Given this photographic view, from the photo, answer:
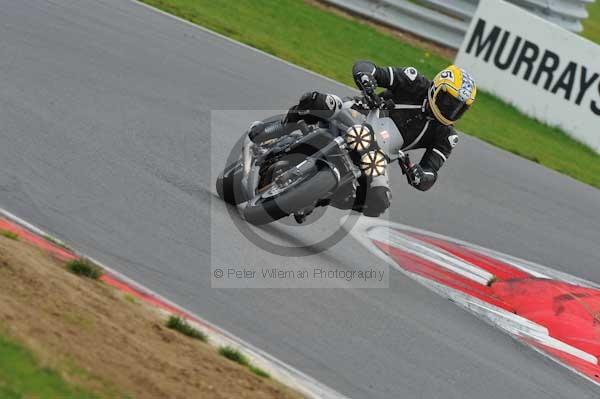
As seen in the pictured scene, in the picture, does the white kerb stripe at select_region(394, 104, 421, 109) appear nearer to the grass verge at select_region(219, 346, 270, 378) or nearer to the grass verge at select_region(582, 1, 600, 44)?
the grass verge at select_region(219, 346, 270, 378)

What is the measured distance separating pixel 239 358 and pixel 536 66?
12232 mm

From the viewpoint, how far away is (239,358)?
5.44 meters

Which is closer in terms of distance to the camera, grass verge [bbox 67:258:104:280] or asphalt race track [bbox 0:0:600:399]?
grass verge [bbox 67:258:104:280]

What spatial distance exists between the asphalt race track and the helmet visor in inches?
55.0

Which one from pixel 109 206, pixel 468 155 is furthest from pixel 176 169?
pixel 468 155

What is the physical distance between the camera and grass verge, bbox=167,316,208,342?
550 centimetres

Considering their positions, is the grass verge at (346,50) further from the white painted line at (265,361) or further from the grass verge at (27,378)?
the grass verge at (27,378)

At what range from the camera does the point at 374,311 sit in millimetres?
7277

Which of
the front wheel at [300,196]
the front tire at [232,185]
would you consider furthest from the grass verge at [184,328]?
the front tire at [232,185]

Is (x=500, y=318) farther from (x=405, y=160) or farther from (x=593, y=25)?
(x=593, y=25)

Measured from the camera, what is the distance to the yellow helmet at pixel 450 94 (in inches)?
312

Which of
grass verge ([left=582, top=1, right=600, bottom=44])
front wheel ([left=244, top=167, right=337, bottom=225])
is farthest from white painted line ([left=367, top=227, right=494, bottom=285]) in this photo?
grass verge ([left=582, top=1, right=600, bottom=44])

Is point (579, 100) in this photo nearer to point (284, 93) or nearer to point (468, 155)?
point (468, 155)

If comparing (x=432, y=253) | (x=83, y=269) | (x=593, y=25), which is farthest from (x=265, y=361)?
(x=593, y=25)
